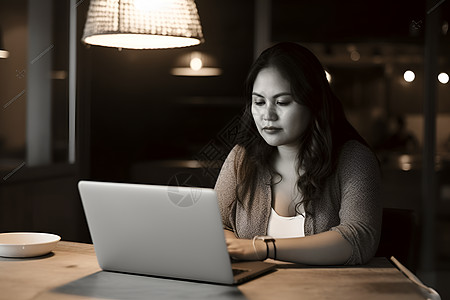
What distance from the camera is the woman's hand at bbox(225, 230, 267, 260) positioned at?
4.94 ft

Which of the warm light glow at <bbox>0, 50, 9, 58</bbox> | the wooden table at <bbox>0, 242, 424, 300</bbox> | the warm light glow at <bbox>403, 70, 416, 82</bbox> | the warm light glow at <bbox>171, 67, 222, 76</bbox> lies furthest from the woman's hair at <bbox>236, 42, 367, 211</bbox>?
the warm light glow at <bbox>171, 67, 222, 76</bbox>

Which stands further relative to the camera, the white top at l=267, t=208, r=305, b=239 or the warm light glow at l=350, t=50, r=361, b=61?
the warm light glow at l=350, t=50, r=361, b=61

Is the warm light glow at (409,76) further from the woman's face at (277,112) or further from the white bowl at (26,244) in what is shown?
the white bowl at (26,244)

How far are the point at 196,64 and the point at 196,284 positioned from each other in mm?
3190

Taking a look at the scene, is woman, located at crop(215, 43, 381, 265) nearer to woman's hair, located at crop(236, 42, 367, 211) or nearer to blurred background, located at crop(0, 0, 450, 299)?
woman's hair, located at crop(236, 42, 367, 211)

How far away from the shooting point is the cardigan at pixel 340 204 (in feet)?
5.39

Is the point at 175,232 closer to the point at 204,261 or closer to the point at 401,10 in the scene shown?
the point at 204,261

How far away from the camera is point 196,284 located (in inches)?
52.9

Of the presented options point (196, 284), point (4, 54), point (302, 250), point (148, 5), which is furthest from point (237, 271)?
point (4, 54)

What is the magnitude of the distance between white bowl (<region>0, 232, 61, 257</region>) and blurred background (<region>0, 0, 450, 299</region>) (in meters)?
1.39

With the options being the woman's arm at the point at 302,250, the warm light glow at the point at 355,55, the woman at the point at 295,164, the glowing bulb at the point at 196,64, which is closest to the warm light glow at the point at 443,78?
the warm light glow at the point at 355,55

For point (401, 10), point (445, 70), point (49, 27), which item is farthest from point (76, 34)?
point (445, 70)

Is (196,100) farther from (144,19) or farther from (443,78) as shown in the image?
(144,19)

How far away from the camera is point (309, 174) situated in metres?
1.82
